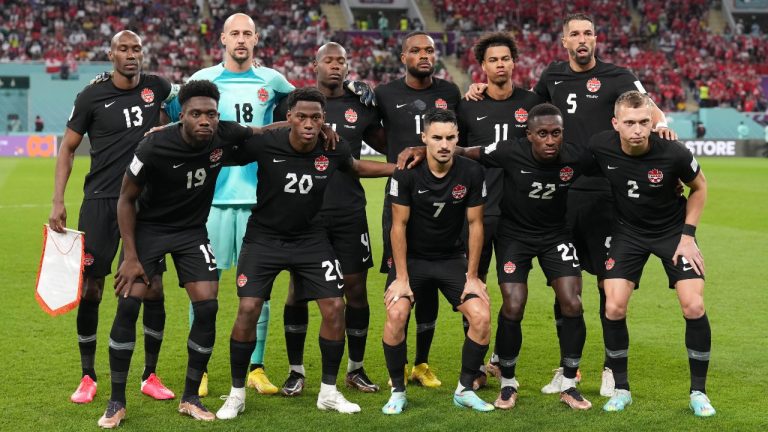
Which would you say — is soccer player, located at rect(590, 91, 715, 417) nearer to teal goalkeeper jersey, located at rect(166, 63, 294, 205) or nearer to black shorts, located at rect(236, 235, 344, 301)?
black shorts, located at rect(236, 235, 344, 301)

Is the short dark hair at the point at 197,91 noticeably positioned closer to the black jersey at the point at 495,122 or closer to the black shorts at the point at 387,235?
the black shorts at the point at 387,235

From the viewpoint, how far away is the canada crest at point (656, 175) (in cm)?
638

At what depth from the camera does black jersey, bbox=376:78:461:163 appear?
24.0ft

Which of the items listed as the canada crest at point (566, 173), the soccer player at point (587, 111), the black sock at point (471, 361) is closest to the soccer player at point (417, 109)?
the black sock at point (471, 361)

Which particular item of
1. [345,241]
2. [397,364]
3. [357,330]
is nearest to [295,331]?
[357,330]

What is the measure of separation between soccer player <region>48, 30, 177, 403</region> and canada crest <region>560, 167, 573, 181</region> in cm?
294

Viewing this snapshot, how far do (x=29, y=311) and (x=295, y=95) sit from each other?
4.77 meters

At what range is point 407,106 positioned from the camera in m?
7.34

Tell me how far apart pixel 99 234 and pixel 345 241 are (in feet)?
5.79

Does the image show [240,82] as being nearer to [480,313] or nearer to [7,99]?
[480,313]

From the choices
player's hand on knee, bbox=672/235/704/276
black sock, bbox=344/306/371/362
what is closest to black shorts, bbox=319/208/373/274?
black sock, bbox=344/306/371/362

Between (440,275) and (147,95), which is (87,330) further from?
(440,275)

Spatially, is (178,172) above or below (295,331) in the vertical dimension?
above

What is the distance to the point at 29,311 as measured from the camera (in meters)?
9.73
